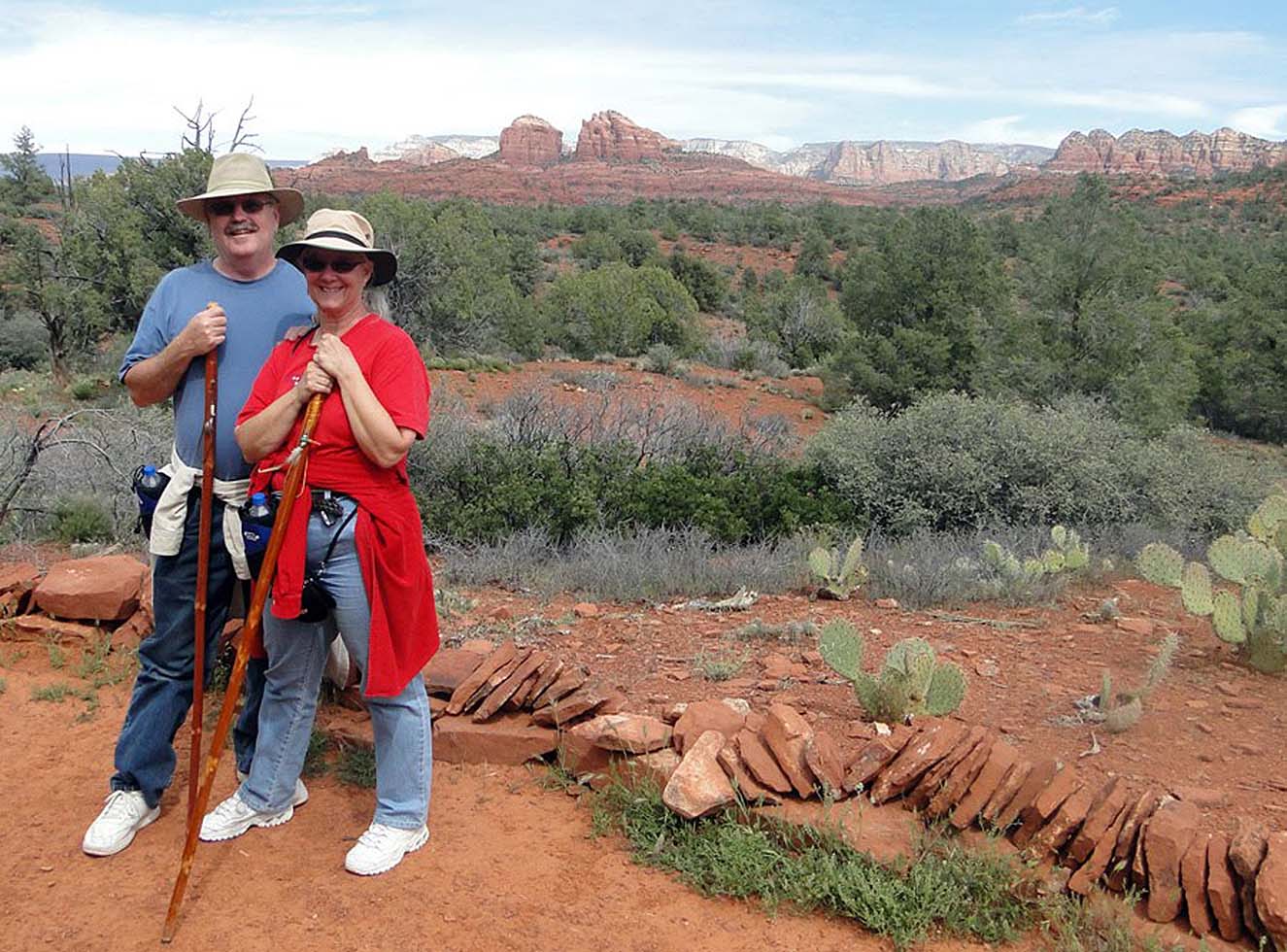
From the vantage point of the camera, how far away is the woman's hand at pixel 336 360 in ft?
8.66

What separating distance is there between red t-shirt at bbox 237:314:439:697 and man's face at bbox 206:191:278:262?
0.36 metres

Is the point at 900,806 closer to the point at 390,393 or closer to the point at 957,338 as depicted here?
the point at 390,393

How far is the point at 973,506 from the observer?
8547 millimetres

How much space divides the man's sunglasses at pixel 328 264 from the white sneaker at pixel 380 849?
1711 millimetres

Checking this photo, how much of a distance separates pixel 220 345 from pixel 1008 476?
7219 millimetres

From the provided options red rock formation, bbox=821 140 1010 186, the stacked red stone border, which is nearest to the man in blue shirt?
the stacked red stone border

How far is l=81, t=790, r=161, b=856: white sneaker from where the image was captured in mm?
3139

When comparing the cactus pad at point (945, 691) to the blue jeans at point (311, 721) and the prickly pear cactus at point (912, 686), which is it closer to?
the prickly pear cactus at point (912, 686)

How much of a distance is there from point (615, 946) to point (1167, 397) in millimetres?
13668

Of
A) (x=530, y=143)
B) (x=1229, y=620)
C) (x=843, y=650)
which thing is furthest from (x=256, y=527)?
(x=530, y=143)

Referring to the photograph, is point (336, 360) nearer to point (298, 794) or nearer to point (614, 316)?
point (298, 794)

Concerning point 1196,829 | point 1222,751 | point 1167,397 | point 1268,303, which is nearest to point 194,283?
point 1196,829

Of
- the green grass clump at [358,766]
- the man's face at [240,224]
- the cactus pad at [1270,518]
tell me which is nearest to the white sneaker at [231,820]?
the green grass clump at [358,766]

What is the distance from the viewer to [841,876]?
2.87m
